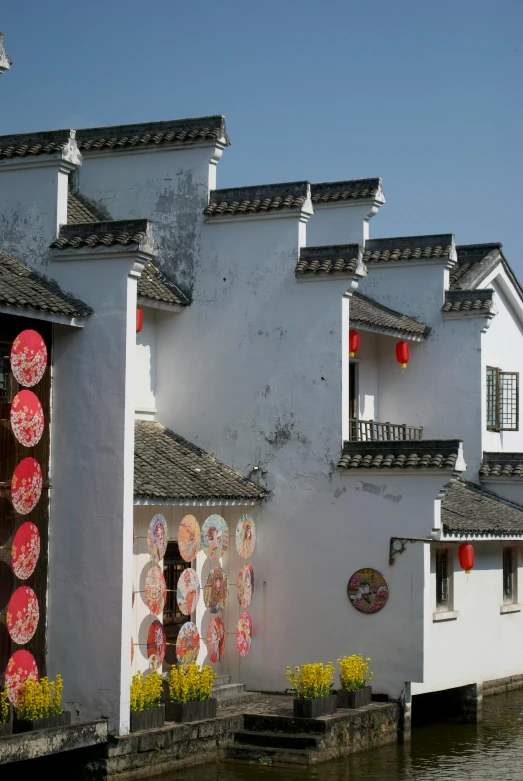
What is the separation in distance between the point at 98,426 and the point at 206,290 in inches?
203

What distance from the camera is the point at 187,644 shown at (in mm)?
17766

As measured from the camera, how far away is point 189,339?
20.2 metres

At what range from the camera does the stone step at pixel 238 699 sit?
60.3ft

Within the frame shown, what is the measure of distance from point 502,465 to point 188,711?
9.37 metres

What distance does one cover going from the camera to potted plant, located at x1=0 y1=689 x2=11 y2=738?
45.6 ft

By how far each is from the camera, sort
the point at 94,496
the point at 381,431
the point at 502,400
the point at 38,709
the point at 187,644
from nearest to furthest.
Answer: the point at 38,709 < the point at 94,496 < the point at 187,644 < the point at 381,431 < the point at 502,400

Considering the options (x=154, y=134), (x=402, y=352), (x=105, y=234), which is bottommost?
(x=402, y=352)

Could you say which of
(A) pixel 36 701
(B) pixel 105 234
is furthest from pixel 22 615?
(B) pixel 105 234

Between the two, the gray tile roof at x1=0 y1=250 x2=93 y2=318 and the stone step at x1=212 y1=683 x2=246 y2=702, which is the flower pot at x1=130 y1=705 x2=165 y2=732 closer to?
the stone step at x1=212 y1=683 x2=246 y2=702

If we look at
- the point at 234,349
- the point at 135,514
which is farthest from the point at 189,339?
the point at 135,514

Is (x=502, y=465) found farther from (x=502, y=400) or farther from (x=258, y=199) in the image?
(x=258, y=199)

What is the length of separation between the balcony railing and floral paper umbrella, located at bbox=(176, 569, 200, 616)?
525cm

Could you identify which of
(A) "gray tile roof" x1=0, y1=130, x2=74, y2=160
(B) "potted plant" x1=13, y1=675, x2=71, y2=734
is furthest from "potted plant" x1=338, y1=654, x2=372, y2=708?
(A) "gray tile roof" x1=0, y1=130, x2=74, y2=160

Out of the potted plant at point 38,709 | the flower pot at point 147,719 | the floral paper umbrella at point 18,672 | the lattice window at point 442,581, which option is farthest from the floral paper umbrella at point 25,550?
the lattice window at point 442,581
